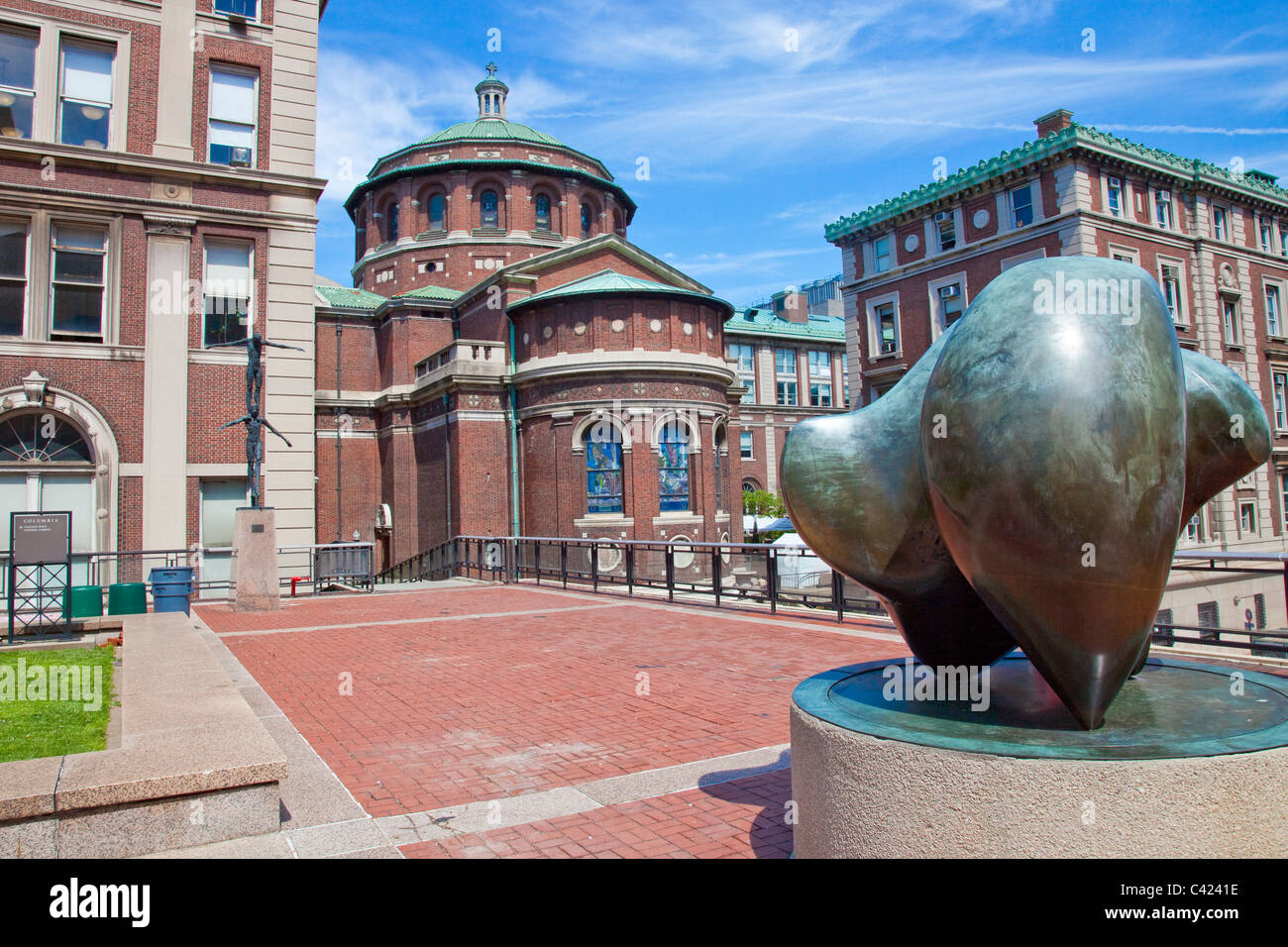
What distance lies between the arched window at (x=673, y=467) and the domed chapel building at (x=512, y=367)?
0.23 feet

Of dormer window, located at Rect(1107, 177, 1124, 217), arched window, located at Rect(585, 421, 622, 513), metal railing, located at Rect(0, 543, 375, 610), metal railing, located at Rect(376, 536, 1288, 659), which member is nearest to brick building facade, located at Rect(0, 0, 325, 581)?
metal railing, located at Rect(0, 543, 375, 610)

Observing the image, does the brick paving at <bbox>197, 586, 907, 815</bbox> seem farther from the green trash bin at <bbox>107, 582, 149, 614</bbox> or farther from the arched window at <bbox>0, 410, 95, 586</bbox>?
the arched window at <bbox>0, 410, 95, 586</bbox>

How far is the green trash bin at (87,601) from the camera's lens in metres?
13.8

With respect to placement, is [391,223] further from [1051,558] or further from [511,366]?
[1051,558]

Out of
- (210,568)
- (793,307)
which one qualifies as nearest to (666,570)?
(210,568)

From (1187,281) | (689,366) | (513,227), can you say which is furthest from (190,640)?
(1187,281)

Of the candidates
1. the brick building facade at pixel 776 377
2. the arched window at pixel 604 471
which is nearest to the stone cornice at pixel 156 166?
the arched window at pixel 604 471

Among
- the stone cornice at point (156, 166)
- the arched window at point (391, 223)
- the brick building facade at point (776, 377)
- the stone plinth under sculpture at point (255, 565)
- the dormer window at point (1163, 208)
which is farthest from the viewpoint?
the brick building facade at point (776, 377)

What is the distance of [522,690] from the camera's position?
892 cm

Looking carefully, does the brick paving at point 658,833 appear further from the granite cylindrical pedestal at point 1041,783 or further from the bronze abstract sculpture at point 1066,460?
the bronze abstract sculpture at point 1066,460

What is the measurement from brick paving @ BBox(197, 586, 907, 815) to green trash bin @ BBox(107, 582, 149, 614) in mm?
1388

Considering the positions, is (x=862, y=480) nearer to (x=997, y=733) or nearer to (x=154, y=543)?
(x=997, y=733)
